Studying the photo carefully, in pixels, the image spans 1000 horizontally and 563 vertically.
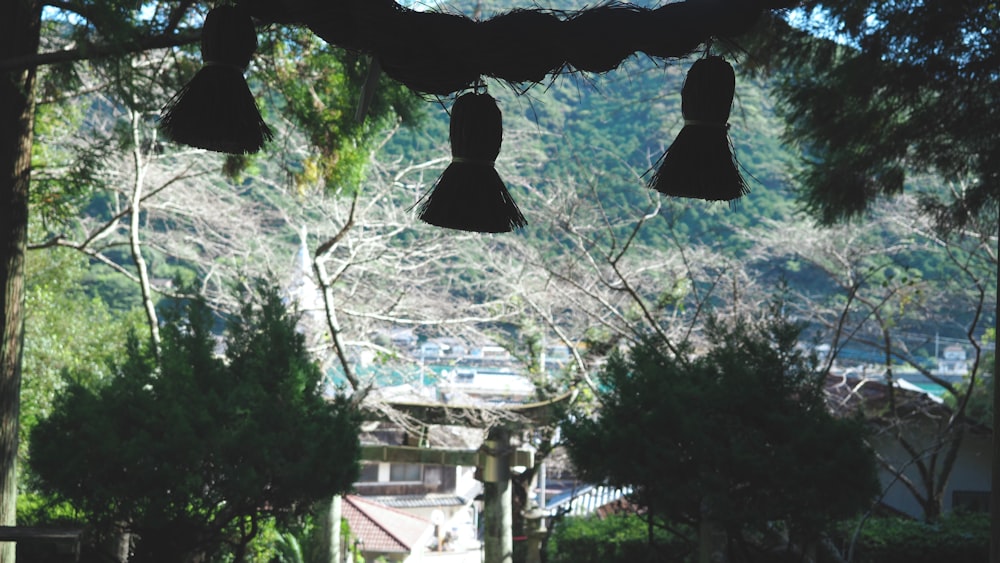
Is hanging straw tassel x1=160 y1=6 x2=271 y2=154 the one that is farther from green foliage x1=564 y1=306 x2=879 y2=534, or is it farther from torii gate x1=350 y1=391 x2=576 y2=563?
torii gate x1=350 y1=391 x2=576 y2=563

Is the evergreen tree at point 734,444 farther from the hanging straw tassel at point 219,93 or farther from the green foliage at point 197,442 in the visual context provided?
the hanging straw tassel at point 219,93

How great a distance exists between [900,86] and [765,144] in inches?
358

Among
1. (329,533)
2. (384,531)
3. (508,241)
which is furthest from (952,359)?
(329,533)

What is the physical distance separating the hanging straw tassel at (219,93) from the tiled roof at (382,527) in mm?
10507

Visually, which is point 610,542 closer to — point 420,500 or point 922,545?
point 922,545

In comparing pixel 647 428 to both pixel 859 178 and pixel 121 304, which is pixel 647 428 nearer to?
pixel 859 178

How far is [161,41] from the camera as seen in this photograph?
Result: 11.2 ft

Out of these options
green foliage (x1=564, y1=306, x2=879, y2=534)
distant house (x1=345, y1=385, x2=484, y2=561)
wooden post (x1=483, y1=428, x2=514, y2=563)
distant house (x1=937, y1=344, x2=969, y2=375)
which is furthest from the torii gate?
distant house (x1=345, y1=385, x2=484, y2=561)

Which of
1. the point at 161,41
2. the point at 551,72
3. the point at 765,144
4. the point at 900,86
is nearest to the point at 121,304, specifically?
the point at 765,144

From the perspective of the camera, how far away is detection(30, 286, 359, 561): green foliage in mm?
3811

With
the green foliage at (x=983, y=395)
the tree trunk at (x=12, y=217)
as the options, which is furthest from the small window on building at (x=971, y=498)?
the tree trunk at (x=12, y=217)

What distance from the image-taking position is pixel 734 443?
3.63 meters

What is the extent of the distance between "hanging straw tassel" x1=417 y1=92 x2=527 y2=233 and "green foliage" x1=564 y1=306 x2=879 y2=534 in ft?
7.99

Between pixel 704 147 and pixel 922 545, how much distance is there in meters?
5.02
